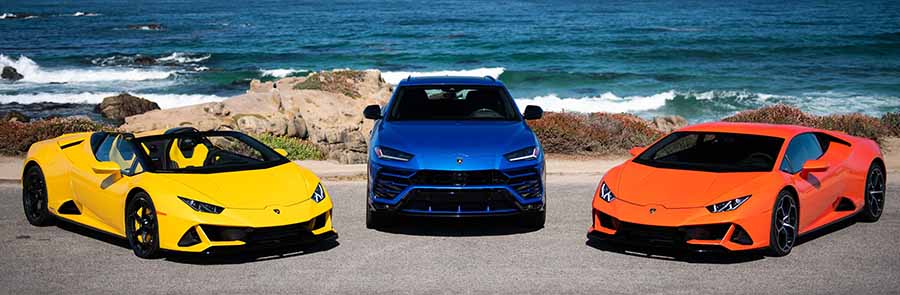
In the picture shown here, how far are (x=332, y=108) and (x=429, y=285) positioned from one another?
19.8 m

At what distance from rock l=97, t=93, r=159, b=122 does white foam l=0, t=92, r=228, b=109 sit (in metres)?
4.01

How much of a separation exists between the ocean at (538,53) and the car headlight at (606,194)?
2620 cm

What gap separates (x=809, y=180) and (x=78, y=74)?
4584cm

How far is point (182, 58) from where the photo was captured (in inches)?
2226

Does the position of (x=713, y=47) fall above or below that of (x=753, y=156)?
below

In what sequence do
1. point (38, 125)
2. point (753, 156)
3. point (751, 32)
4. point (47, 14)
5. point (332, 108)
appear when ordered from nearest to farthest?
point (753, 156), point (38, 125), point (332, 108), point (751, 32), point (47, 14)

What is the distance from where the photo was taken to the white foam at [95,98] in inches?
1515

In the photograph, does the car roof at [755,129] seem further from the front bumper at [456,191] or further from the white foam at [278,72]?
the white foam at [278,72]

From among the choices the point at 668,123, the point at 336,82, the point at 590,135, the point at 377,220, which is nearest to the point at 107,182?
the point at 377,220

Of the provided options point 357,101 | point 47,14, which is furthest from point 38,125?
point 47,14

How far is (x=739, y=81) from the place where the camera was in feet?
139

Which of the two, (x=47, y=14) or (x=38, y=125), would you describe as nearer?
(x=38, y=125)

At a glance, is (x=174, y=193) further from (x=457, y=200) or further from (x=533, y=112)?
(x=533, y=112)

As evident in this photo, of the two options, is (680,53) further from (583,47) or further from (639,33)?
(639,33)
